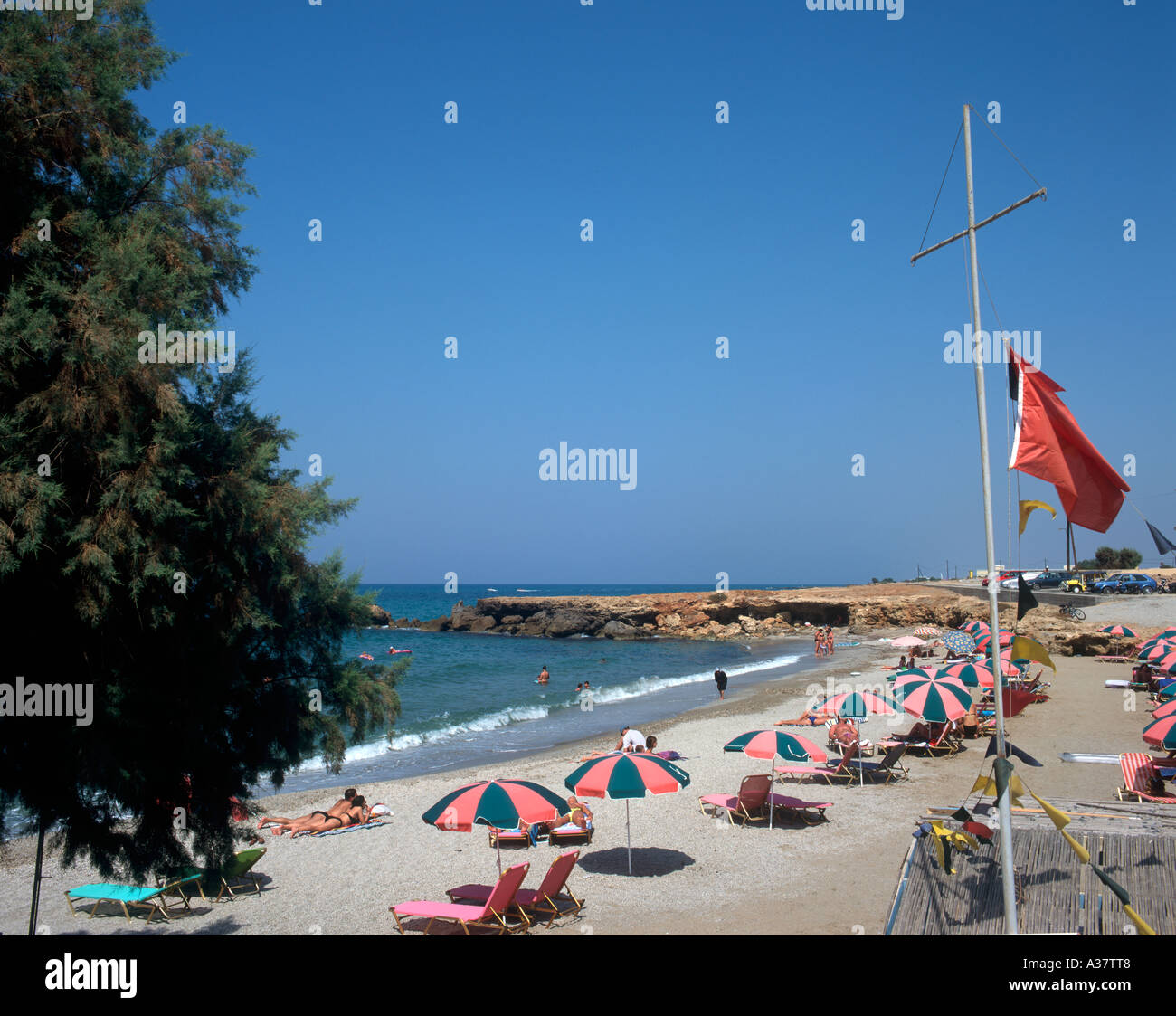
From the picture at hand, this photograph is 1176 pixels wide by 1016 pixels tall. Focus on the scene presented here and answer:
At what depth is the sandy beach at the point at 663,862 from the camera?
9.55 metres

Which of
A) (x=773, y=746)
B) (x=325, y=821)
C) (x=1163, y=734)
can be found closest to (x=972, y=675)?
(x=1163, y=734)

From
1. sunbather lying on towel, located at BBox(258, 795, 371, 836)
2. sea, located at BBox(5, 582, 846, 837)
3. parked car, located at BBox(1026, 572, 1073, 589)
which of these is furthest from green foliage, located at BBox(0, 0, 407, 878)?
parked car, located at BBox(1026, 572, 1073, 589)

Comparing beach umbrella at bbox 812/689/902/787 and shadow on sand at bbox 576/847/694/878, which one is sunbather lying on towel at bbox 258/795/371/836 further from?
beach umbrella at bbox 812/689/902/787

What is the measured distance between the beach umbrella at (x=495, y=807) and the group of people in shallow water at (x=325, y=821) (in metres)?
6.24

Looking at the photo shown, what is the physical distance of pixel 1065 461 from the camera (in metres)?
5.62

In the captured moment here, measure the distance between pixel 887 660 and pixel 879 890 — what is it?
35412mm

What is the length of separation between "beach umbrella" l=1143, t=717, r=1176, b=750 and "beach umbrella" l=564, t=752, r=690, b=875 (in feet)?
25.5

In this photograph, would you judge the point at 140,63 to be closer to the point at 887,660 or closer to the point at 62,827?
the point at 62,827

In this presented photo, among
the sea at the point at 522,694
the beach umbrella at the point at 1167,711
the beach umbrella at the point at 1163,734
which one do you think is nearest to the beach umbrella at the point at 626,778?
the sea at the point at 522,694

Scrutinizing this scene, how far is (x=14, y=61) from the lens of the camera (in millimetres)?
6551

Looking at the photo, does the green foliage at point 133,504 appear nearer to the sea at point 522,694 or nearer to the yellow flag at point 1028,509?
the sea at point 522,694
